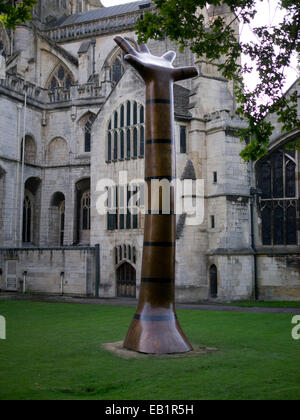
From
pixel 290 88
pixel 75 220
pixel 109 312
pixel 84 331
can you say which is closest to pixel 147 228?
pixel 84 331

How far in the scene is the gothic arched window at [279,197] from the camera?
81.5ft

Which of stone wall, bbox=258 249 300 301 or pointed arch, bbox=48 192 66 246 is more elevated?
pointed arch, bbox=48 192 66 246

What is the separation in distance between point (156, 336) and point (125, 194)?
57.4ft

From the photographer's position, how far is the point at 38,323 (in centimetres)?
1417

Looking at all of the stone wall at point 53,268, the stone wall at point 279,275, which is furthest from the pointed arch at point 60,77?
the stone wall at point 279,275

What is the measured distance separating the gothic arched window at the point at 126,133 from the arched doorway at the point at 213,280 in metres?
7.10

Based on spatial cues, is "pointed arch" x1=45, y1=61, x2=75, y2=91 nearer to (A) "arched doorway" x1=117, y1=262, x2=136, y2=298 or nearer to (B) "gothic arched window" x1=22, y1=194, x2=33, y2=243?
(B) "gothic arched window" x1=22, y1=194, x2=33, y2=243

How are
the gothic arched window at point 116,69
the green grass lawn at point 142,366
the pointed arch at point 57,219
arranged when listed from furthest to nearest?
1. the gothic arched window at point 116,69
2. the pointed arch at point 57,219
3. the green grass lawn at point 142,366

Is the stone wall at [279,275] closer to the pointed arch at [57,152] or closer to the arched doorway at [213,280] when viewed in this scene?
the arched doorway at [213,280]

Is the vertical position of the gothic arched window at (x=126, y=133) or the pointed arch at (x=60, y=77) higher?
the pointed arch at (x=60, y=77)

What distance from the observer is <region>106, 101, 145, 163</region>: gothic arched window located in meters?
26.2

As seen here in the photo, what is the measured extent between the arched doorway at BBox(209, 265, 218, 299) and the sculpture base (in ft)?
48.4

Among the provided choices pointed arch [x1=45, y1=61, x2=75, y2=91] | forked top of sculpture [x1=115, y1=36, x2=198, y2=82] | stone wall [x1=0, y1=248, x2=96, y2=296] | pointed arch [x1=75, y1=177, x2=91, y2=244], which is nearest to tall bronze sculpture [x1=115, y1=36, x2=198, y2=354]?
forked top of sculpture [x1=115, y1=36, x2=198, y2=82]

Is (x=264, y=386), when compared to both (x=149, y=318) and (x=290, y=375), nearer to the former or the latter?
(x=290, y=375)
